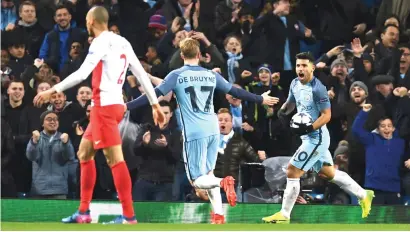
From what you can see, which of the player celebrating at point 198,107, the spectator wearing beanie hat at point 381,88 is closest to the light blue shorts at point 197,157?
the player celebrating at point 198,107

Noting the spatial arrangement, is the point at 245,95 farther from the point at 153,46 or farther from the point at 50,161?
the point at 153,46

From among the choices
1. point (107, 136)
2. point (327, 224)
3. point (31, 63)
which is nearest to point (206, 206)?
point (327, 224)

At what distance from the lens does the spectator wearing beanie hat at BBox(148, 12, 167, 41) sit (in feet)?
65.5

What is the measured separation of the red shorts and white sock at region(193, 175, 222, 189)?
71.3 inches

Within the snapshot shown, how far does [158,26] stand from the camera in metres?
20.0

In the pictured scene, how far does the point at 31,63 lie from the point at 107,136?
6.78 m

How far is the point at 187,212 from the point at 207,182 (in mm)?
1526

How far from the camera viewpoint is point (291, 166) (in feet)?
49.6

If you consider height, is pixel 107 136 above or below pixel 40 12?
below

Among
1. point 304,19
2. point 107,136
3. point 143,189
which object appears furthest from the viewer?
point 304,19

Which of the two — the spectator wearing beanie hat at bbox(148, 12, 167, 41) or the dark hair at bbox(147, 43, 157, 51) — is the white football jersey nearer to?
the dark hair at bbox(147, 43, 157, 51)

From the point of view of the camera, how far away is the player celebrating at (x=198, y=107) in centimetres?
1447

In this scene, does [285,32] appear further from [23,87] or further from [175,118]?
[23,87]

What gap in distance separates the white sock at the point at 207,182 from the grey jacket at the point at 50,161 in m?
3.26
